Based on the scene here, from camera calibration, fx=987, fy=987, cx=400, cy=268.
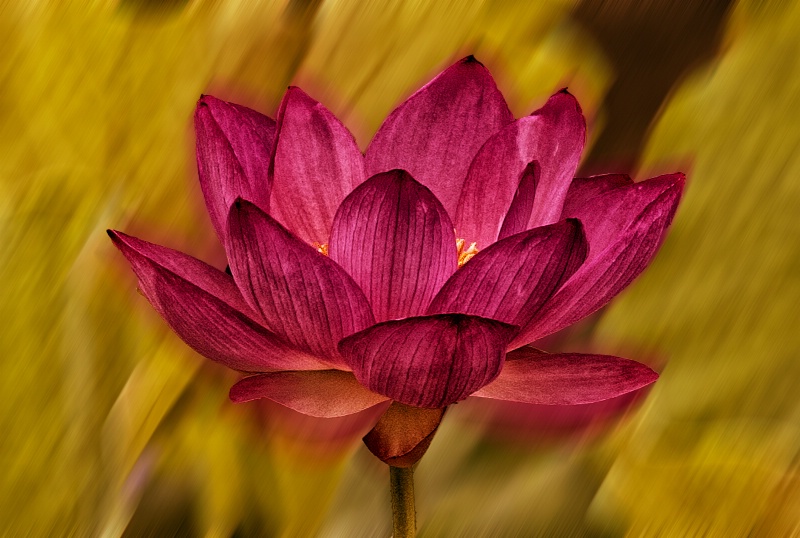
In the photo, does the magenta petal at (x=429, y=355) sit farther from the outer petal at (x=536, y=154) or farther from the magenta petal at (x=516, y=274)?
the outer petal at (x=536, y=154)

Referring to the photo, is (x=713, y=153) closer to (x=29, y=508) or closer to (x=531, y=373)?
(x=531, y=373)

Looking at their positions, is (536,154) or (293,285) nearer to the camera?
(293,285)

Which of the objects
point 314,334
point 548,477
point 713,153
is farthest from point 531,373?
point 713,153

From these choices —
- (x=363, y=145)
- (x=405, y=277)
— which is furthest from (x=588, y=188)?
(x=363, y=145)

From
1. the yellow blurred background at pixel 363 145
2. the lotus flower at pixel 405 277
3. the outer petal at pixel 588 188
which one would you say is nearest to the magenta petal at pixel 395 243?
the lotus flower at pixel 405 277

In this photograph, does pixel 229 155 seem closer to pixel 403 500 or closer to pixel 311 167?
pixel 311 167

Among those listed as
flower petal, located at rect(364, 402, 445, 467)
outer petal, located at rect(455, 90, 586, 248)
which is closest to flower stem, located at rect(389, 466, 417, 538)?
flower petal, located at rect(364, 402, 445, 467)

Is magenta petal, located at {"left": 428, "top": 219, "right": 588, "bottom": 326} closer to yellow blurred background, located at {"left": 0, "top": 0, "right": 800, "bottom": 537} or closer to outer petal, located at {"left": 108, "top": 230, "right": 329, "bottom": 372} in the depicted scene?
outer petal, located at {"left": 108, "top": 230, "right": 329, "bottom": 372}

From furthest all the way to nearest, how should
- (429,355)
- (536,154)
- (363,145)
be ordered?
(363,145), (536,154), (429,355)
